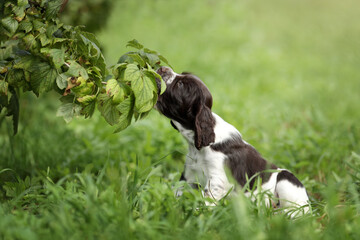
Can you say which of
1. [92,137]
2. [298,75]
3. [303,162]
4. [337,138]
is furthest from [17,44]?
[298,75]

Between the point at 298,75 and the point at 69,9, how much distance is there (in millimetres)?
6280

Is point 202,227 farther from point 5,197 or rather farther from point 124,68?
point 5,197

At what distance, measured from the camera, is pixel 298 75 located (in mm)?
9586

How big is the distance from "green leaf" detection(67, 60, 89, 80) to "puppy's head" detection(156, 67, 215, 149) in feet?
2.35

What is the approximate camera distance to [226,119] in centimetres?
566

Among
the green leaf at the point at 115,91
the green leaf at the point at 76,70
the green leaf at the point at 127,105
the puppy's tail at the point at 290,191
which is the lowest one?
the puppy's tail at the point at 290,191

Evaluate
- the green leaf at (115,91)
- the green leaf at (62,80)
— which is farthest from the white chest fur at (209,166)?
the green leaf at (62,80)

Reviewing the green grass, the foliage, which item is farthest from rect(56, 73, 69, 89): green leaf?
the green grass

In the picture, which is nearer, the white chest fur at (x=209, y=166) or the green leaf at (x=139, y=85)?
the green leaf at (x=139, y=85)

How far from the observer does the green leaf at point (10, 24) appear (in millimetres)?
2617

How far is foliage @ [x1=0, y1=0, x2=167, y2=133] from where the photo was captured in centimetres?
265

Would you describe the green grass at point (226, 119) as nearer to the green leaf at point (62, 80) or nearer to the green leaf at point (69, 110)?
the green leaf at point (69, 110)

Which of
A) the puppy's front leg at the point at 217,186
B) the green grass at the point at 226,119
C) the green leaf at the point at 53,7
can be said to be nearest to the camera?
the green grass at the point at 226,119

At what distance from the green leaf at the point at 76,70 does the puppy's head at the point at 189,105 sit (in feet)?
2.35
